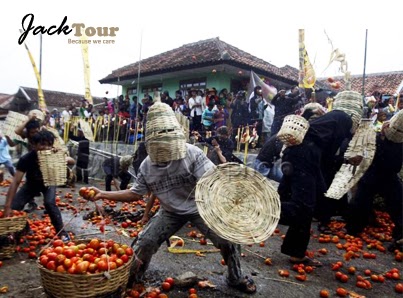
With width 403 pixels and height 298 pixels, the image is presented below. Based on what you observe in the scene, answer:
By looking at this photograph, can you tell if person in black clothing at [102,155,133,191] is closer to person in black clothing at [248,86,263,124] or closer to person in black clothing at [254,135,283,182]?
person in black clothing at [254,135,283,182]

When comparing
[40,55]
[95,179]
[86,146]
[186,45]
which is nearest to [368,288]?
[86,146]

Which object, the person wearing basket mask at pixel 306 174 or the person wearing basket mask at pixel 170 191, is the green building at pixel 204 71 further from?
the person wearing basket mask at pixel 170 191

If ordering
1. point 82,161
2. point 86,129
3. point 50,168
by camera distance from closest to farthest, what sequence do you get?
point 50,168, point 82,161, point 86,129

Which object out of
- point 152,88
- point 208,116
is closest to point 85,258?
point 208,116

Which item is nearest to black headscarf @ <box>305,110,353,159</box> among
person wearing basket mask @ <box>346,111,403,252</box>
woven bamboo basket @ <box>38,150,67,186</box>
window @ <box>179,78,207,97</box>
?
person wearing basket mask @ <box>346,111,403,252</box>

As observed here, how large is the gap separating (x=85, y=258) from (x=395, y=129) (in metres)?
4.44

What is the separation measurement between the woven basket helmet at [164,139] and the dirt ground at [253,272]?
96cm

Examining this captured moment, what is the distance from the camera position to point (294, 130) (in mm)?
4047

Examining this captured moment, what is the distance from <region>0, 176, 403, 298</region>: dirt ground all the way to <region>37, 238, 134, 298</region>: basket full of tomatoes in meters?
0.37

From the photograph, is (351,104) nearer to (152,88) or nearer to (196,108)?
(196,108)

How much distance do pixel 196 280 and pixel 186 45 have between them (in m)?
19.6

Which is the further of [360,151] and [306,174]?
[360,151]

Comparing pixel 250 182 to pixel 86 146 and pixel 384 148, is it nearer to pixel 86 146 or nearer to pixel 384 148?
pixel 384 148

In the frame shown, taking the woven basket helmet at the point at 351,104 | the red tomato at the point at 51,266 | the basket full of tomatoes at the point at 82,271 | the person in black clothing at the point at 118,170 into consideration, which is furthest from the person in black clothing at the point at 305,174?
the person in black clothing at the point at 118,170
